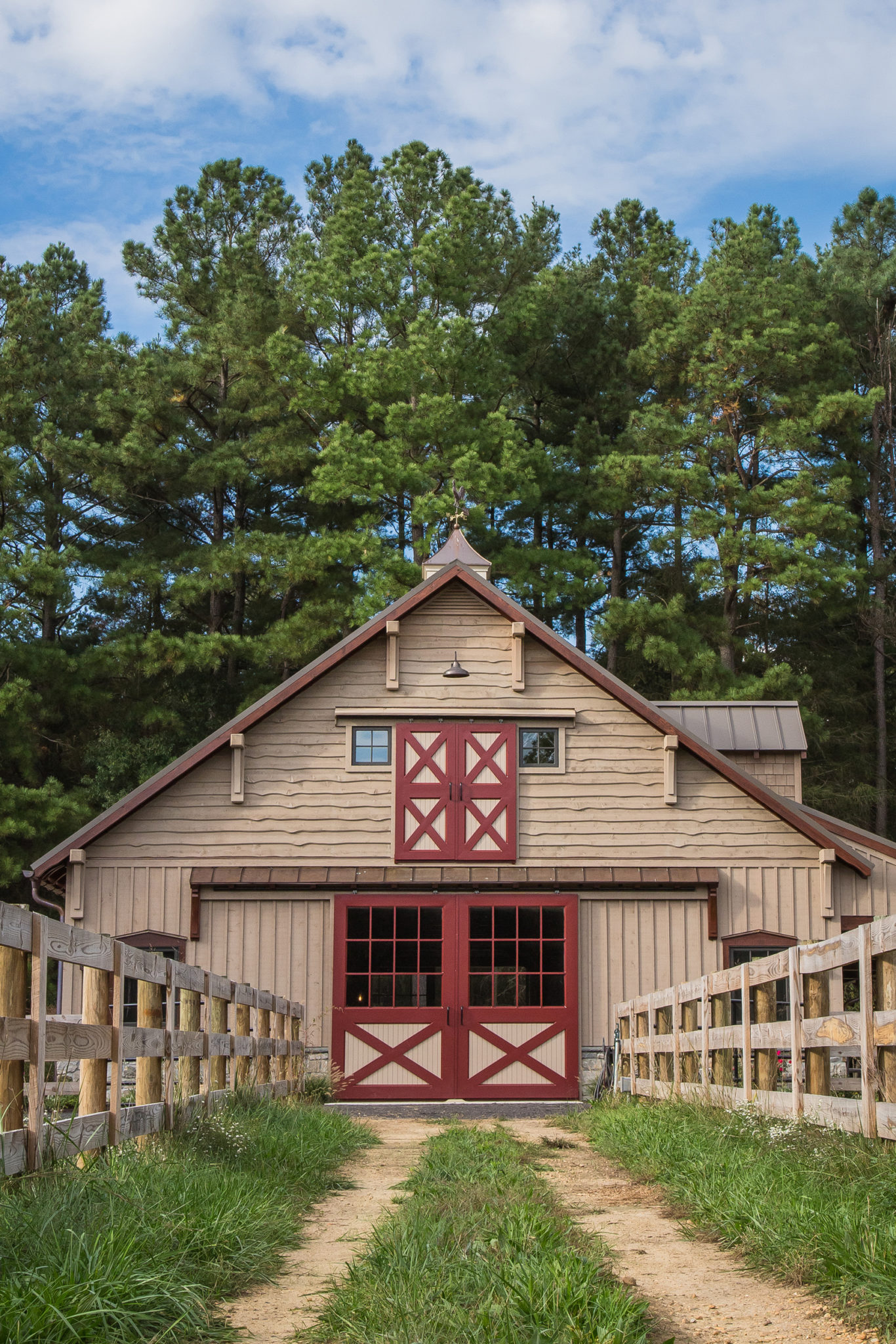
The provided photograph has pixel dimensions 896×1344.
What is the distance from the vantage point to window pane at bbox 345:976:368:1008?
16.2m

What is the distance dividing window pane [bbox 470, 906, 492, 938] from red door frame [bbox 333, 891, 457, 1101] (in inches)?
9.8

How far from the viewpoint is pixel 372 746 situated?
16859 millimetres

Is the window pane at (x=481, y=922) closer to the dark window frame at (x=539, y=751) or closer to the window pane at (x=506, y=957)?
the window pane at (x=506, y=957)

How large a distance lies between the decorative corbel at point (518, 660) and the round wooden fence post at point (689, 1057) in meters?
6.34

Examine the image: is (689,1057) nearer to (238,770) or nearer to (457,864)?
(457,864)

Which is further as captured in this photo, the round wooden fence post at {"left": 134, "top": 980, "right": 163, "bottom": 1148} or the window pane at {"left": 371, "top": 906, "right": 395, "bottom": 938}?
the window pane at {"left": 371, "top": 906, "right": 395, "bottom": 938}

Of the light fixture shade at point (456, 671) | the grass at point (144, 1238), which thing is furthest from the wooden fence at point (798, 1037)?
the light fixture shade at point (456, 671)

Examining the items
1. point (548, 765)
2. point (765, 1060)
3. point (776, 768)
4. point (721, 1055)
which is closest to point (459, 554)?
point (548, 765)

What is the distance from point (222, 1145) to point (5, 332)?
2831 centimetres

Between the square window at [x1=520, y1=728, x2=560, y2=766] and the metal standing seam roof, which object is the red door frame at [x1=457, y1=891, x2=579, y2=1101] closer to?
the square window at [x1=520, y1=728, x2=560, y2=766]

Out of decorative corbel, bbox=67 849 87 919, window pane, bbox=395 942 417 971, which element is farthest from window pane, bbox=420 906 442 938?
decorative corbel, bbox=67 849 87 919

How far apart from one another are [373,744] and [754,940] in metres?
5.35

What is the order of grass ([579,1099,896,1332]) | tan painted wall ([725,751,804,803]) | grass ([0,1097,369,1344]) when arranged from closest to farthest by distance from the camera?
1. grass ([0,1097,369,1344])
2. grass ([579,1099,896,1332])
3. tan painted wall ([725,751,804,803])

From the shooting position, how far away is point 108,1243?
3.84 m
